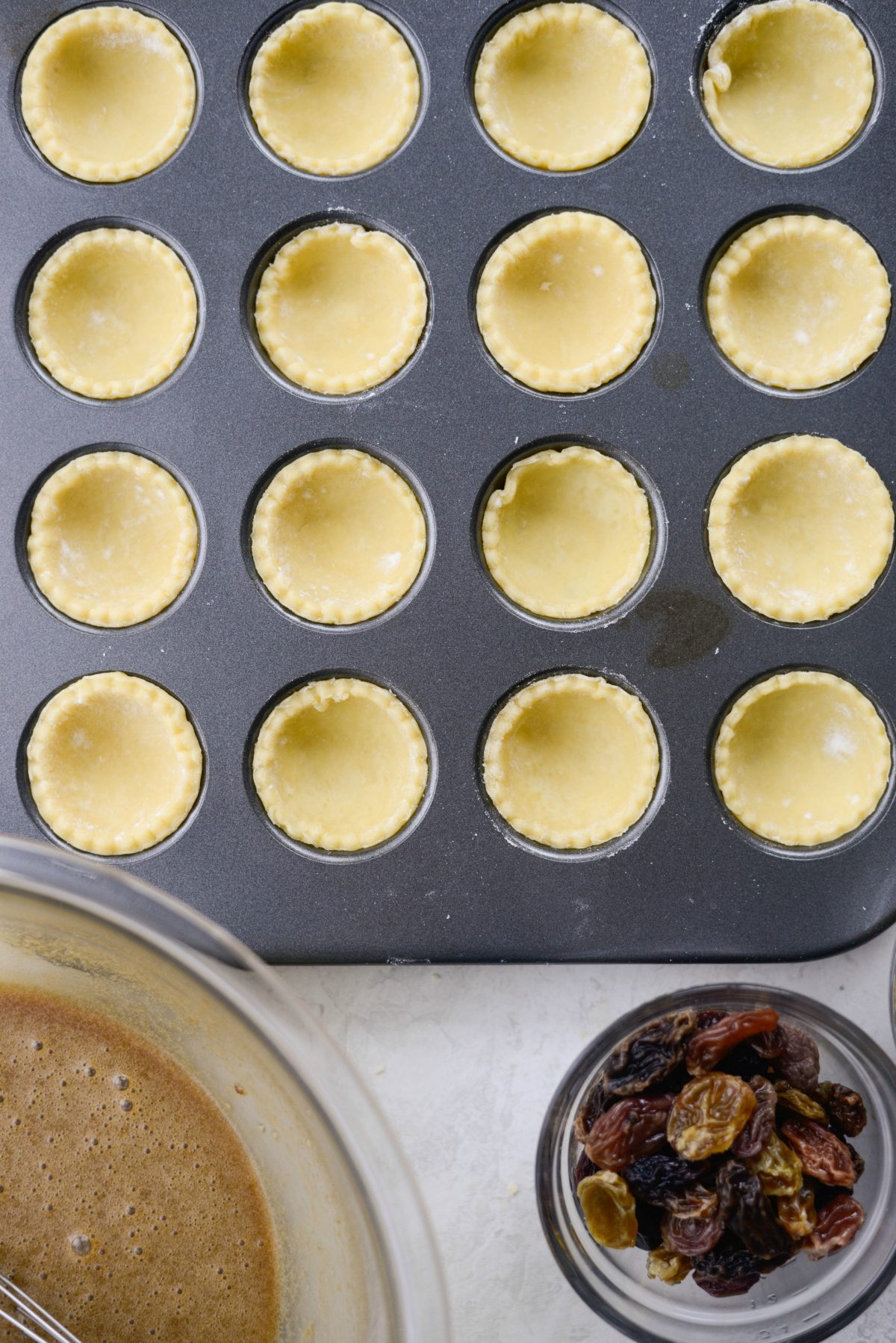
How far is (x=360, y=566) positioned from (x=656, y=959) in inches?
32.5

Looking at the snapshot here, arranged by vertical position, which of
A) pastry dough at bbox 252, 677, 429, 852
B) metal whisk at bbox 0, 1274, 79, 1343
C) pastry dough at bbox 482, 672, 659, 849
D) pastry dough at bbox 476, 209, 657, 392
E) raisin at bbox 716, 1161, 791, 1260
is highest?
pastry dough at bbox 476, 209, 657, 392

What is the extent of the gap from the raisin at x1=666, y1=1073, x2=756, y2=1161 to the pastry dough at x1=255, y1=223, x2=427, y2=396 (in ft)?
4.03

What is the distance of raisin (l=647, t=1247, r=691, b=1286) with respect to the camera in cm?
174

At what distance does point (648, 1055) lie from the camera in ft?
5.82

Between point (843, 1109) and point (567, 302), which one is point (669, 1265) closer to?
point (843, 1109)

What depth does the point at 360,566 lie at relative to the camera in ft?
6.59

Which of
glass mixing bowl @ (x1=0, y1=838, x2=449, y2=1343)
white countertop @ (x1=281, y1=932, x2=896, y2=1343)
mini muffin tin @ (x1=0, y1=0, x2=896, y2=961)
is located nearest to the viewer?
glass mixing bowl @ (x1=0, y1=838, x2=449, y2=1343)

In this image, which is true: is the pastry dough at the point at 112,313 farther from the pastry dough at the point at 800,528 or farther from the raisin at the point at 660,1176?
the raisin at the point at 660,1176

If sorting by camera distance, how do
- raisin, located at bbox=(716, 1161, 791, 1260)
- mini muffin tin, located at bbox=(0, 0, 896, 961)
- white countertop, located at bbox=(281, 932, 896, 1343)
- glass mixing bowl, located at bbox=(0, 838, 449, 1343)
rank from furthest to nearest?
white countertop, located at bbox=(281, 932, 896, 1343)
mini muffin tin, located at bbox=(0, 0, 896, 961)
raisin, located at bbox=(716, 1161, 791, 1260)
glass mixing bowl, located at bbox=(0, 838, 449, 1343)

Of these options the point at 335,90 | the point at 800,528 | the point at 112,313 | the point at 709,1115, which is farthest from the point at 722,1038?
the point at 335,90

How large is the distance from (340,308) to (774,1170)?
→ 1.56 m

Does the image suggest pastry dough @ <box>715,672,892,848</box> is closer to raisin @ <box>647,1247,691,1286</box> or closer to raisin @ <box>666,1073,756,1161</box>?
raisin @ <box>666,1073,756,1161</box>

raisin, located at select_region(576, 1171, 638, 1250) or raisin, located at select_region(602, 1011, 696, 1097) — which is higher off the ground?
raisin, located at select_region(602, 1011, 696, 1097)

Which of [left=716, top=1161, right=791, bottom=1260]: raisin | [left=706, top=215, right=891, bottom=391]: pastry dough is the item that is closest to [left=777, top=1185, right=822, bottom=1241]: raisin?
[left=716, top=1161, right=791, bottom=1260]: raisin
